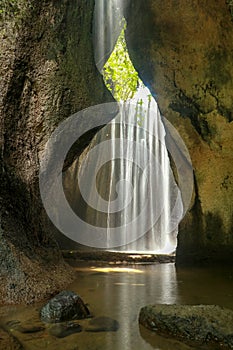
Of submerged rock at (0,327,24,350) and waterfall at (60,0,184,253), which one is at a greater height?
waterfall at (60,0,184,253)

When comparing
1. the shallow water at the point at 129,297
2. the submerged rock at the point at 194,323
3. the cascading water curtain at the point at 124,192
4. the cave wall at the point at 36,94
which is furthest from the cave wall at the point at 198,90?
the submerged rock at the point at 194,323

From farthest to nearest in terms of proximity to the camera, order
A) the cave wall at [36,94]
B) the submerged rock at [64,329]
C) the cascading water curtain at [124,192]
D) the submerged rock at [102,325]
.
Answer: the cascading water curtain at [124,192]
the cave wall at [36,94]
the submerged rock at [102,325]
the submerged rock at [64,329]

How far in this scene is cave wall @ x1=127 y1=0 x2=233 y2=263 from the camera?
6.80 m

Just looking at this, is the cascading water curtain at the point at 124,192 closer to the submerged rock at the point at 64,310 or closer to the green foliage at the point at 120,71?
the green foliage at the point at 120,71

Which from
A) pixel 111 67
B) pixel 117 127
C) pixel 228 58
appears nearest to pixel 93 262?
pixel 228 58

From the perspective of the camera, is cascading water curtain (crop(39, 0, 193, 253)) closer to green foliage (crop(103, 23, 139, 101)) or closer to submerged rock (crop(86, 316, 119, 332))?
green foliage (crop(103, 23, 139, 101))

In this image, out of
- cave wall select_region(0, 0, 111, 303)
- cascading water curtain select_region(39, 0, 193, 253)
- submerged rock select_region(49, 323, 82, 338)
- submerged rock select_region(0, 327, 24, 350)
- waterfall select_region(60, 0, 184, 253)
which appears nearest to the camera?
submerged rock select_region(0, 327, 24, 350)

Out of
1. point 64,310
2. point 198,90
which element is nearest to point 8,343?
point 64,310

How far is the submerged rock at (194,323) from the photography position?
2.64m

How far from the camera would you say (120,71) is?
15.4m

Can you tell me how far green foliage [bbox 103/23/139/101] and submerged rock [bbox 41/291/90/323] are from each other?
12674 millimetres

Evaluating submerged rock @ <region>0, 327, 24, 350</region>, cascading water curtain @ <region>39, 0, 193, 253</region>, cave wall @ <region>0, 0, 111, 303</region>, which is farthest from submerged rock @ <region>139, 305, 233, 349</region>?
cascading water curtain @ <region>39, 0, 193, 253</region>

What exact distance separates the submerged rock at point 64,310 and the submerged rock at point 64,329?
11 centimetres

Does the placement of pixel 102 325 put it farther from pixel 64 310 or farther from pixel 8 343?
pixel 8 343
